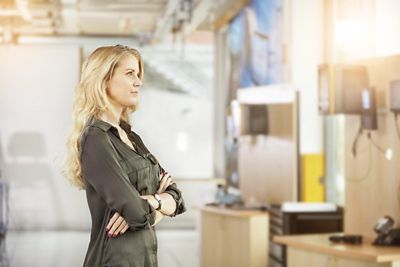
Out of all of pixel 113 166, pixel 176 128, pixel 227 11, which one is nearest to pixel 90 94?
pixel 113 166

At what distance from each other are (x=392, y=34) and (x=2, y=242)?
7231 millimetres

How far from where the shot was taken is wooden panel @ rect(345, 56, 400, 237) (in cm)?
466

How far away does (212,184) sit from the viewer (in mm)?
11492

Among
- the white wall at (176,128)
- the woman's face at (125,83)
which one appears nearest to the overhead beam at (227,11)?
the white wall at (176,128)

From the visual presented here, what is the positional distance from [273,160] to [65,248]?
4.18 metres

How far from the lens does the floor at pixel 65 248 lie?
28.8 ft

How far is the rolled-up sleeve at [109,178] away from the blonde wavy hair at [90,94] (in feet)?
0.23

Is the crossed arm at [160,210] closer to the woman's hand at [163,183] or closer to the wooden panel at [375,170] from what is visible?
the woman's hand at [163,183]

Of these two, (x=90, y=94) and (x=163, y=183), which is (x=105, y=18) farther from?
(x=90, y=94)

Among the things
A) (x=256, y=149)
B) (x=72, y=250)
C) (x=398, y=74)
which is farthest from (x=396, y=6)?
(x=72, y=250)

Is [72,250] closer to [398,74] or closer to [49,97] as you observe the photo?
[49,97]

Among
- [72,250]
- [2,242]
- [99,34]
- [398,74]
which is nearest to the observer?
[398,74]

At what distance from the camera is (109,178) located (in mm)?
2236

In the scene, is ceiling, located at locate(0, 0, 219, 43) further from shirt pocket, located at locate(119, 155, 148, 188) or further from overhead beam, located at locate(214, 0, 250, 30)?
shirt pocket, located at locate(119, 155, 148, 188)
